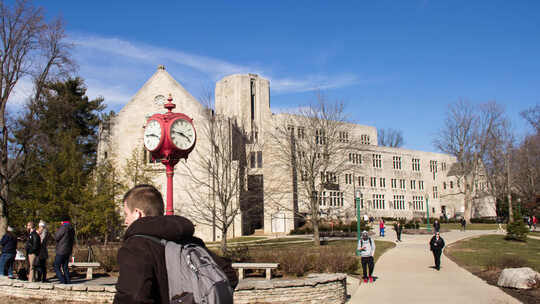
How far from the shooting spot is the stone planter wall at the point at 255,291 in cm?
1113

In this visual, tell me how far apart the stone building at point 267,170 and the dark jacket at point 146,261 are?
61.4 feet

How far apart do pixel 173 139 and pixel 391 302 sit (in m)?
7.24

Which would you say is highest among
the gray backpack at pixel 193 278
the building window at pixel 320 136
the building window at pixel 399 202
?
the building window at pixel 320 136

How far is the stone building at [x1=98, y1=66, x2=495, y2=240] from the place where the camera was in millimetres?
36281

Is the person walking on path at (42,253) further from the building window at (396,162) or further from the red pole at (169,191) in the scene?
the building window at (396,162)

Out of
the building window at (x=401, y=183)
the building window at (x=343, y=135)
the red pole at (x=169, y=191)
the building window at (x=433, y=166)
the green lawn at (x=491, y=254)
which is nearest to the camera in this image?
the red pole at (x=169, y=191)

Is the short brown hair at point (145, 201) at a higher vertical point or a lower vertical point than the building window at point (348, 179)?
lower

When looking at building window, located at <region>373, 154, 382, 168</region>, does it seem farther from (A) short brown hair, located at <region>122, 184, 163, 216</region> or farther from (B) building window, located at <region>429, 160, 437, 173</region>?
(A) short brown hair, located at <region>122, 184, 163, 216</region>

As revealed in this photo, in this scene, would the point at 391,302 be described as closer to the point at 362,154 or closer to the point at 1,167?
the point at 1,167

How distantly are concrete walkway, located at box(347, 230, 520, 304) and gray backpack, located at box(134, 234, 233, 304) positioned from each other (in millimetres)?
10294

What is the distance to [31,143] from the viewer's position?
1212 inches

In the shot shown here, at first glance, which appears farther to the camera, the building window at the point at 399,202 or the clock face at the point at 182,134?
the building window at the point at 399,202

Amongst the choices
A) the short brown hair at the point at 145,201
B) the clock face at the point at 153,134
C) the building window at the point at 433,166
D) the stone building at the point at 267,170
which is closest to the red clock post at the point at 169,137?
the clock face at the point at 153,134

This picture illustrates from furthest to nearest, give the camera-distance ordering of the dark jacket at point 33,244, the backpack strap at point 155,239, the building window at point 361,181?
1. the building window at point 361,181
2. the dark jacket at point 33,244
3. the backpack strap at point 155,239
